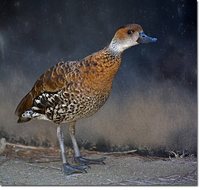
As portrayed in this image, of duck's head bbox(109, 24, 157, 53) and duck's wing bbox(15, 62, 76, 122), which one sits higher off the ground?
duck's head bbox(109, 24, 157, 53)

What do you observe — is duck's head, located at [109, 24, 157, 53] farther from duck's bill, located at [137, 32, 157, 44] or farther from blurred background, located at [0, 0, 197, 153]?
blurred background, located at [0, 0, 197, 153]

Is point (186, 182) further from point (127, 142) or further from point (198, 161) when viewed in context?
point (127, 142)

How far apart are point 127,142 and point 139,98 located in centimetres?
24

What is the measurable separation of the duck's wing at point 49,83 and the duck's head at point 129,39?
0.75 ft

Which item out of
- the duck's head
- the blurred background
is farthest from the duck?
the blurred background

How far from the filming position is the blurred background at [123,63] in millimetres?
3236

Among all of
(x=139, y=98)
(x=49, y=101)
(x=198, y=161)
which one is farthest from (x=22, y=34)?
(x=198, y=161)

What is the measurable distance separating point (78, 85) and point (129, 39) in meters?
0.33

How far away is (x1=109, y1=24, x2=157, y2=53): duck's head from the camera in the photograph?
3.08 m

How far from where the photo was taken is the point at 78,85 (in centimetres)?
306

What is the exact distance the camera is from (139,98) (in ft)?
10.8

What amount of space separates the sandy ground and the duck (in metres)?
0.07

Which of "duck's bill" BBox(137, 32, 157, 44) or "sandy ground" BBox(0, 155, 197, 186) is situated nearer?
"duck's bill" BBox(137, 32, 157, 44)

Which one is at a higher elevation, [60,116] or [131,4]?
[131,4]
